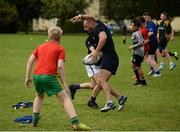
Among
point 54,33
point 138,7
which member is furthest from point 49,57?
point 138,7

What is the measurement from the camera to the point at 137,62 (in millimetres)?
15438

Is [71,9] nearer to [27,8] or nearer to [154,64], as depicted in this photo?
[27,8]

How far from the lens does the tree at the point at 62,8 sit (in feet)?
253

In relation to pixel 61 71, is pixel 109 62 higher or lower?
lower

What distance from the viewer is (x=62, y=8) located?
7756cm

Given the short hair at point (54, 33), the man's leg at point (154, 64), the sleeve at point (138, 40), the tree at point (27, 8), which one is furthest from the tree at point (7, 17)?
the short hair at point (54, 33)

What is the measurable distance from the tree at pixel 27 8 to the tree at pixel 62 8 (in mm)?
1810

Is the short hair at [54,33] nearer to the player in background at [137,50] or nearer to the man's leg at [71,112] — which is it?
the man's leg at [71,112]

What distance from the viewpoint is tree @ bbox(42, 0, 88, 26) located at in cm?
7725

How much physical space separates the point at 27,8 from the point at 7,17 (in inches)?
243

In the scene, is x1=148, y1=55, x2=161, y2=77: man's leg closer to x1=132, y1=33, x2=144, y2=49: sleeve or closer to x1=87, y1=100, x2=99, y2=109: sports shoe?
x1=132, y1=33, x2=144, y2=49: sleeve

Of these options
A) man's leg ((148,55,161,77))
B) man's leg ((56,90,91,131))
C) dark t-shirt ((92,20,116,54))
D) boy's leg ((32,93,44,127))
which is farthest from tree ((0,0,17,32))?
man's leg ((56,90,91,131))

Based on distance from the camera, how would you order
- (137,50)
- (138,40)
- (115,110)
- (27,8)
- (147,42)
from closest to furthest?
(115,110), (138,40), (137,50), (147,42), (27,8)

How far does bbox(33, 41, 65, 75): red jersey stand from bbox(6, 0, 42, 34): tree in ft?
236
